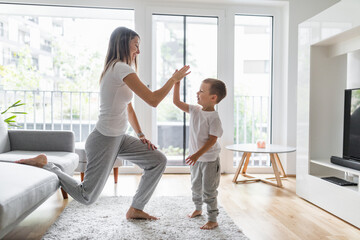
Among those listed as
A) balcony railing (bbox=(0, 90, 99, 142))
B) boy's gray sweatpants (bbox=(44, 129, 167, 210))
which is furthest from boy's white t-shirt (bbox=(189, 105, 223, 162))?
balcony railing (bbox=(0, 90, 99, 142))

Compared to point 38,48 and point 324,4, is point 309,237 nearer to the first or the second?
point 324,4

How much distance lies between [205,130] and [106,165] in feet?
2.22

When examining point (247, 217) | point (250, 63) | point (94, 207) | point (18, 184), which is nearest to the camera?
point (18, 184)

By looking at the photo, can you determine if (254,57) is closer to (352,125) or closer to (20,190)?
(352,125)

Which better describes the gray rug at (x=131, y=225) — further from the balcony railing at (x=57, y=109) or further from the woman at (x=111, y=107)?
the balcony railing at (x=57, y=109)

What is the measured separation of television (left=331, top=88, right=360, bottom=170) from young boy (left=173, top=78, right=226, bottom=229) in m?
1.12

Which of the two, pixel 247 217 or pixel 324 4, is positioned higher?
pixel 324 4

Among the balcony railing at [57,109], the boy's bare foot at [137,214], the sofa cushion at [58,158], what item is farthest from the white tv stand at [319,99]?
the balcony railing at [57,109]

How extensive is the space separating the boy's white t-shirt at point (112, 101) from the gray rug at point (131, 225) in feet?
1.99

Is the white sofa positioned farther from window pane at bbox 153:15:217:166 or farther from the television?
the television

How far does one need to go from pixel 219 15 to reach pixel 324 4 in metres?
1.31

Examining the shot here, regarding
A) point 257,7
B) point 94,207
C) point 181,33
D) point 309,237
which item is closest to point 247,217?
point 309,237

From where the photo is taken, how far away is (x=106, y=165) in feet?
6.27

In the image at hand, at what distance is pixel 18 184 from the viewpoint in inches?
59.1
